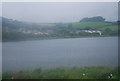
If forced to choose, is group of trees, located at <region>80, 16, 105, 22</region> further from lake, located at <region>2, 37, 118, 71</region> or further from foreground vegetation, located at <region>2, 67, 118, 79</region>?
foreground vegetation, located at <region>2, 67, 118, 79</region>

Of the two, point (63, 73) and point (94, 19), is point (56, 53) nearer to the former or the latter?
point (63, 73)

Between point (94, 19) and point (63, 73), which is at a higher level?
point (94, 19)

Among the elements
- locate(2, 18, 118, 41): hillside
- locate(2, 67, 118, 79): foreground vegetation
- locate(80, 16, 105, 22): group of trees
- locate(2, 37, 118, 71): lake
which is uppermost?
locate(80, 16, 105, 22): group of trees

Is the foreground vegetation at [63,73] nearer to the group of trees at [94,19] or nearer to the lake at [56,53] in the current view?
the lake at [56,53]

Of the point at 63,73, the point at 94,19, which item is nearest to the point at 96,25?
the point at 94,19

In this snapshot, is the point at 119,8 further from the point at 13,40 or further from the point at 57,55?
the point at 13,40

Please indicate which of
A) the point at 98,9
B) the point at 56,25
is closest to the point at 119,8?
the point at 98,9

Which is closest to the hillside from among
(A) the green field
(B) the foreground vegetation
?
(A) the green field

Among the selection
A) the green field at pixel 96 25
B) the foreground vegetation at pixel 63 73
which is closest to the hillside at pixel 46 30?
the green field at pixel 96 25
